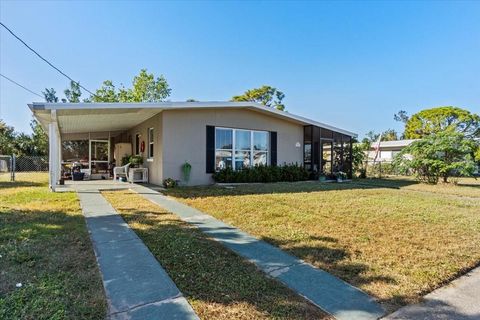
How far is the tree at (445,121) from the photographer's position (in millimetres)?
30688

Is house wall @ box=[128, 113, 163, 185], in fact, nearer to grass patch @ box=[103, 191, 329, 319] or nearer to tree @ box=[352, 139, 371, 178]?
grass patch @ box=[103, 191, 329, 319]

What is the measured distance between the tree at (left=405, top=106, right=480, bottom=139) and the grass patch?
33585 millimetres

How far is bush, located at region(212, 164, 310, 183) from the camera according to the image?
445 inches

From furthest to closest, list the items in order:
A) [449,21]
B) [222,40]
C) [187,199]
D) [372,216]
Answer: [222,40] → [449,21] → [187,199] → [372,216]

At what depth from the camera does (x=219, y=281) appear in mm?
2688

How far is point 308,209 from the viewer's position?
6.30m

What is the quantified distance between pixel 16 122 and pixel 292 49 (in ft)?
111

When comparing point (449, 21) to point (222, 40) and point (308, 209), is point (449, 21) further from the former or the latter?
point (308, 209)

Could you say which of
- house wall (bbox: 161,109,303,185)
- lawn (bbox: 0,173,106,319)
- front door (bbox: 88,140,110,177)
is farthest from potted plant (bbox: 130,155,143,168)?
lawn (bbox: 0,173,106,319)

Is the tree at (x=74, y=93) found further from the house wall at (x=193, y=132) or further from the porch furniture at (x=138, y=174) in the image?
the house wall at (x=193, y=132)

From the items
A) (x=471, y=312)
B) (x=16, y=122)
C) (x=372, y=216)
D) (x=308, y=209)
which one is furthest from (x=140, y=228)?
(x=16, y=122)

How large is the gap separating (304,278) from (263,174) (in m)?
9.49

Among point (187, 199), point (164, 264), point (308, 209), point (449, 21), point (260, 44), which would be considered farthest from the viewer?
point (260, 44)

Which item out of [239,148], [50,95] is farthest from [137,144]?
[50,95]
